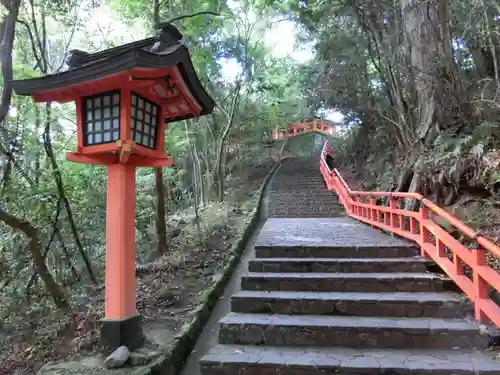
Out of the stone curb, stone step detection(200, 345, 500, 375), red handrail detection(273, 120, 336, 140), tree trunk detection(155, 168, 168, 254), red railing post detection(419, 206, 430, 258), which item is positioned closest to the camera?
stone step detection(200, 345, 500, 375)

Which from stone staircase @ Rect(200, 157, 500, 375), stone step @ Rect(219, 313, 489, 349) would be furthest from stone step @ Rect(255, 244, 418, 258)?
stone step @ Rect(219, 313, 489, 349)

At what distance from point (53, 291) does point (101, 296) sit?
0.70m

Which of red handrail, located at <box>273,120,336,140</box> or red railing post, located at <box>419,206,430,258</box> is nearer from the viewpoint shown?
red railing post, located at <box>419,206,430,258</box>

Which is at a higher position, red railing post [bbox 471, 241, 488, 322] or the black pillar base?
red railing post [bbox 471, 241, 488, 322]

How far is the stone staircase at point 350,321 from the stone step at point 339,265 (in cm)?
1

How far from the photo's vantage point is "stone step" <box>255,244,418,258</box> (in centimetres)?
534

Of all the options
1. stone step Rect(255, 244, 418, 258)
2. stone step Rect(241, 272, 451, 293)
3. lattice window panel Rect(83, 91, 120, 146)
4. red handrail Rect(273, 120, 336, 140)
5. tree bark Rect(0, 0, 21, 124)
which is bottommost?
stone step Rect(241, 272, 451, 293)

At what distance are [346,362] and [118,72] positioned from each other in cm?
330

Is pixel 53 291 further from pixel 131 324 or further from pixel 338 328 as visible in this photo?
pixel 338 328

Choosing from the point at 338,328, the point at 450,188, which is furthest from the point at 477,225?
the point at 338,328

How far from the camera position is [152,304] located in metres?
4.76

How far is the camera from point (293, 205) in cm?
1161

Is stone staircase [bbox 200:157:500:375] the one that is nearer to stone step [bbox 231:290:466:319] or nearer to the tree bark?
stone step [bbox 231:290:466:319]

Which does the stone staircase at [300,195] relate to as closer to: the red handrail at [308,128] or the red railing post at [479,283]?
the red handrail at [308,128]
